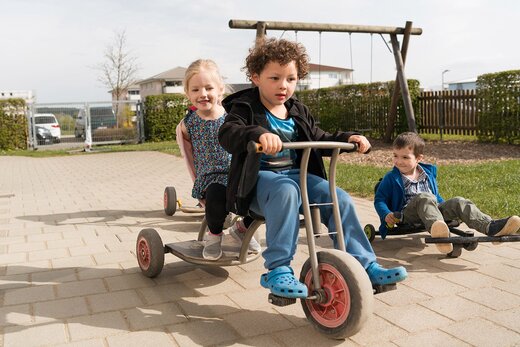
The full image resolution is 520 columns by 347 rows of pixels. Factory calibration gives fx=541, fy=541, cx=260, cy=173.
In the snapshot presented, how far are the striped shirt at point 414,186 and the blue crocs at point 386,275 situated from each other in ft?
5.47

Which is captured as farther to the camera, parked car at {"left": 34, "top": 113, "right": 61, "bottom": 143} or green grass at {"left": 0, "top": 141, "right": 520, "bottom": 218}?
parked car at {"left": 34, "top": 113, "right": 61, "bottom": 143}

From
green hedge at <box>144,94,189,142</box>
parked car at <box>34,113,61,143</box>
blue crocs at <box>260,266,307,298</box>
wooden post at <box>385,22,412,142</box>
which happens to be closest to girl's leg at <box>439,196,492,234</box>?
blue crocs at <box>260,266,307,298</box>

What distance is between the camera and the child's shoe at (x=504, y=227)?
139 inches

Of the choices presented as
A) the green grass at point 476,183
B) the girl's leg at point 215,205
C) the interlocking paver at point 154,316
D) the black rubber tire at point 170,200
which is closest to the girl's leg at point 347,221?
the girl's leg at point 215,205

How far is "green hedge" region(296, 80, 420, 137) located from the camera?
51.3 feet

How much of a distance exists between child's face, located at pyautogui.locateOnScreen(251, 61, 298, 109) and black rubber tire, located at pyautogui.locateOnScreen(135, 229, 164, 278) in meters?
1.30

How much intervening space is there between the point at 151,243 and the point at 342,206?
1.45m

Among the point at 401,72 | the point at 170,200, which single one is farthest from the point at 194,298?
the point at 401,72

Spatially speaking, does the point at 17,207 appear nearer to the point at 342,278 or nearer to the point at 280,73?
the point at 280,73

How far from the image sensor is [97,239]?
5.02 meters

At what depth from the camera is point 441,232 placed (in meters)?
3.69

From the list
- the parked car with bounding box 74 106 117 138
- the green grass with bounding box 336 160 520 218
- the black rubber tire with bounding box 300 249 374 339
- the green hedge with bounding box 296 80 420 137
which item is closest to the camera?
the black rubber tire with bounding box 300 249 374 339

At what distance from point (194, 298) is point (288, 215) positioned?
989 millimetres

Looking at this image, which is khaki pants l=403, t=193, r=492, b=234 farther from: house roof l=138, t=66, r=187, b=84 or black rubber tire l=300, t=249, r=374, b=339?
house roof l=138, t=66, r=187, b=84
